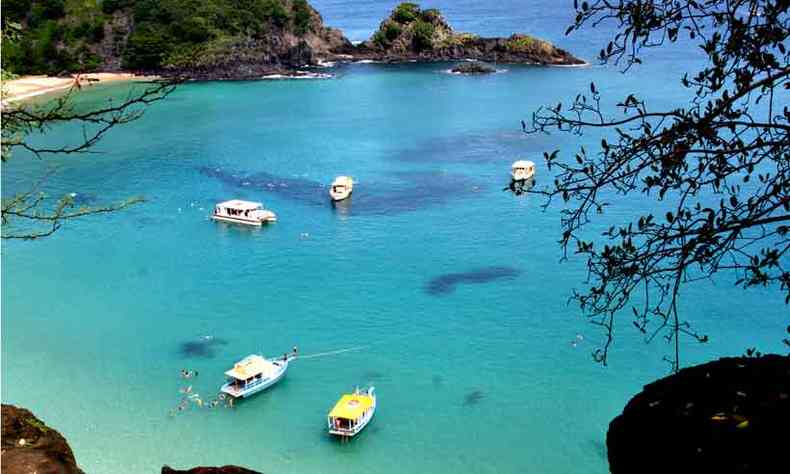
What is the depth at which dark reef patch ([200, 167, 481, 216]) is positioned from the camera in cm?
3269

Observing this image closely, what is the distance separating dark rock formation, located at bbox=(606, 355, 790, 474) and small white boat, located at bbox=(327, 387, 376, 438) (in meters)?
12.1

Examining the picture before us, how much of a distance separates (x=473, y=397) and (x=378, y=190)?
17.4 m

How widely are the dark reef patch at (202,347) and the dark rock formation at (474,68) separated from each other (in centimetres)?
4529

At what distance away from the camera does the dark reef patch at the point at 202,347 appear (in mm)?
20969

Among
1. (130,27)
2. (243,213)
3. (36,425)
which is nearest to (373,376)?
(36,425)

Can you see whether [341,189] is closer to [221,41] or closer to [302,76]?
[302,76]

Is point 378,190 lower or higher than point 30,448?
lower

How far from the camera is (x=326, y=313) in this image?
23234 mm

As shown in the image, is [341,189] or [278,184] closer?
[341,189]

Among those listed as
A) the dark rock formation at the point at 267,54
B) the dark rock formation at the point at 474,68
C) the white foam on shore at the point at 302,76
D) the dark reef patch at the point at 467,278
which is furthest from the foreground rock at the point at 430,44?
the dark reef patch at the point at 467,278

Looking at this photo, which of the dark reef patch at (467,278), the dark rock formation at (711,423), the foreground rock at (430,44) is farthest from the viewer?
the foreground rock at (430,44)

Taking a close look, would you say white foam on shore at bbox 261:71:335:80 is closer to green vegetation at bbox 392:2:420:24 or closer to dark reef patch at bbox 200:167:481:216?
green vegetation at bbox 392:2:420:24

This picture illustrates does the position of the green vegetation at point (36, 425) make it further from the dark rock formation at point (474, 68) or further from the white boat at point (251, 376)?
the dark rock formation at point (474, 68)

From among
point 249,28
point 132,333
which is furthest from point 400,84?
point 132,333
